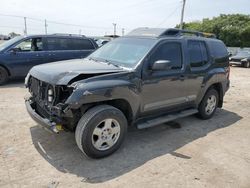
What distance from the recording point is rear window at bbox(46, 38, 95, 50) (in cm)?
1005

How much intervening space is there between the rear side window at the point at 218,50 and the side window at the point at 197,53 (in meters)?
0.35

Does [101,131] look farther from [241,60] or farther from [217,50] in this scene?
[241,60]

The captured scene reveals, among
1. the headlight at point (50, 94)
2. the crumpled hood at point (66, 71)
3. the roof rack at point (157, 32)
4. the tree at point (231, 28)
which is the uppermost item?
the tree at point (231, 28)

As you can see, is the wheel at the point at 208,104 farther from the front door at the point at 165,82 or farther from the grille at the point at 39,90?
the grille at the point at 39,90

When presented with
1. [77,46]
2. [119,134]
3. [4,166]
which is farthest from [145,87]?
[77,46]

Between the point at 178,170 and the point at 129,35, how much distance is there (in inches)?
112

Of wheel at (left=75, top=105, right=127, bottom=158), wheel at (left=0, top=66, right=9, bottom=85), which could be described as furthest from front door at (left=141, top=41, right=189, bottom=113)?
wheel at (left=0, top=66, right=9, bottom=85)

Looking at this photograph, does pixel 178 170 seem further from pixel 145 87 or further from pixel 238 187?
pixel 145 87

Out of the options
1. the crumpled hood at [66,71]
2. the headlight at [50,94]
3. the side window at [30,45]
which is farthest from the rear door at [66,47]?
the headlight at [50,94]

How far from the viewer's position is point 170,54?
5.09 meters

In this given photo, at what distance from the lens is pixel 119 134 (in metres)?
4.29

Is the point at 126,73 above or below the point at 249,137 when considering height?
above

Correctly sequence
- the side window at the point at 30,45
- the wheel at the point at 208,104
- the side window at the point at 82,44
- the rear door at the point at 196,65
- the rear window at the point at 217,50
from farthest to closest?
the side window at the point at 82,44 → the side window at the point at 30,45 → the rear window at the point at 217,50 → the wheel at the point at 208,104 → the rear door at the point at 196,65

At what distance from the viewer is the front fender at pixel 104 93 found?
12.1 ft
